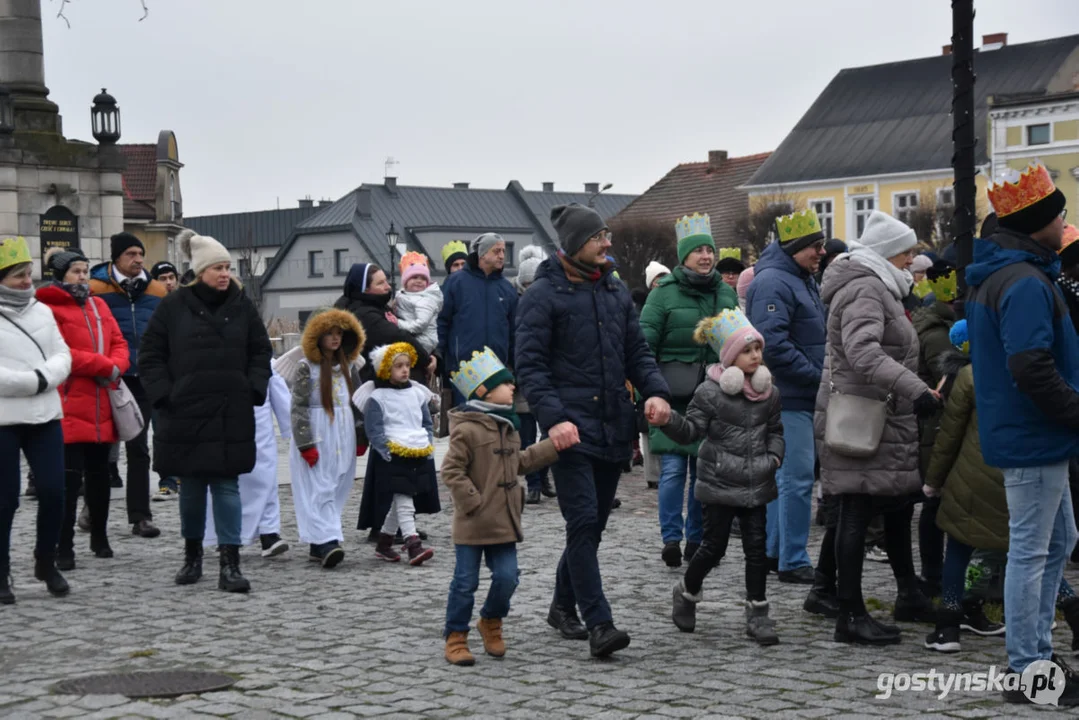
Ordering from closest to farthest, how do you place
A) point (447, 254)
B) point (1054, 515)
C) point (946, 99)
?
point (1054, 515) → point (447, 254) → point (946, 99)

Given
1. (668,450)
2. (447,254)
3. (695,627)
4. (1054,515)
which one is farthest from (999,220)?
(447,254)

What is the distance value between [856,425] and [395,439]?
12.3 feet

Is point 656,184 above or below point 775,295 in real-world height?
above

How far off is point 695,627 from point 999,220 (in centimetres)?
265

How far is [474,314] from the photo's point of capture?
12773 mm

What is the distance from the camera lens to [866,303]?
771 cm

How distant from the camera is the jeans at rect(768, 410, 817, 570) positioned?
9.20m

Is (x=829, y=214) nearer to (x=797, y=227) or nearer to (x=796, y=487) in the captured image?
(x=797, y=227)

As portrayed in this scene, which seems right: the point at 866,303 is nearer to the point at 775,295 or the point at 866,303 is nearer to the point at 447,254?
A: the point at 775,295

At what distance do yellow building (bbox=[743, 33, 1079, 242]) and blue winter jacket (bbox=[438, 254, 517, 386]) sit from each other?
49.8 meters

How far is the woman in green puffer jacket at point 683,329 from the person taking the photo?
1016 cm

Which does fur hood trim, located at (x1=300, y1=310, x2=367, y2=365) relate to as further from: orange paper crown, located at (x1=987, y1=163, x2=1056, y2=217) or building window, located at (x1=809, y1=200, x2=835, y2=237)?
building window, located at (x1=809, y1=200, x2=835, y2=237)

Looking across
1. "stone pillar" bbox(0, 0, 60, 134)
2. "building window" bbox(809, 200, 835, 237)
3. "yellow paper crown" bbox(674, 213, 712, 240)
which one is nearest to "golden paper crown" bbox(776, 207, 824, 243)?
"yellow paper crown" bbox(674, 213, 712, 240)

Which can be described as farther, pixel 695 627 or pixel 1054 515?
pixel 695 627
